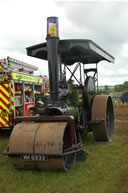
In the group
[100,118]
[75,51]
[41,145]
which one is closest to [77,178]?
[41,145]

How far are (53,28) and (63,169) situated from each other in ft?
8.25

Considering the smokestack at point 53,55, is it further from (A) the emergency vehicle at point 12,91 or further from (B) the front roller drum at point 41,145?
(A) the emergency vehicle at point 12,91

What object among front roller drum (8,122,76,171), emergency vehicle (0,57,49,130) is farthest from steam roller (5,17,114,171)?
emergency vehicle (0,57,49,130)

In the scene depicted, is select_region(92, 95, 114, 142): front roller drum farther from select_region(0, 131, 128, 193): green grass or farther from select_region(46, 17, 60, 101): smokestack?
A: select_region(46, 17, 60, 101): smokestack

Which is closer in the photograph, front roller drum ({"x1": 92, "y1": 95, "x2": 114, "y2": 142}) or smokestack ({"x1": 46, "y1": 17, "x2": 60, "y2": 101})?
smokestack ({"x1": 46, "y1": 17, "x2": 60, "y2": 101})

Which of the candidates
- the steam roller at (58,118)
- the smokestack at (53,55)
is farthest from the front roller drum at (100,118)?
the smokestack at (53,55)

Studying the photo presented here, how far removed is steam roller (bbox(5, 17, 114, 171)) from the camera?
308 centimetres

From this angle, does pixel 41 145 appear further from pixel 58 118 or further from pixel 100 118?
pixel 100 118

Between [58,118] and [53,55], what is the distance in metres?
1.25

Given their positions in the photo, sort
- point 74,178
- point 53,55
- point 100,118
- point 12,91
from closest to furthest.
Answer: point 74,178, point 53,55, point 100,118, point 12,91

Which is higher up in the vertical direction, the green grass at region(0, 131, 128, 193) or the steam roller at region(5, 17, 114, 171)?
the steam roller at region(5, 17, 114, 171)

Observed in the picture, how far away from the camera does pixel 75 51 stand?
4.82m

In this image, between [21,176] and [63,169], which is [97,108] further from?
[21,176]

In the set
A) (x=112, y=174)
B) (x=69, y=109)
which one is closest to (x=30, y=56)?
(x=69, y=109)
